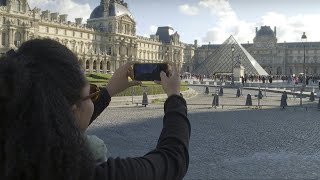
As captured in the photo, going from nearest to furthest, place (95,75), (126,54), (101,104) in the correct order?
1. (101,104)
2. (95,75)
3. (126,54)

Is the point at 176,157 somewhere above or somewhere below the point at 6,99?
below

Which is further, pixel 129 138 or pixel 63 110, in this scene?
pixel 129 138

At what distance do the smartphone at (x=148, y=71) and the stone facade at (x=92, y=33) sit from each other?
206 ft

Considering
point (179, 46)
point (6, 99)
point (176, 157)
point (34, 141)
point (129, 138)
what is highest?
point (179, 46)

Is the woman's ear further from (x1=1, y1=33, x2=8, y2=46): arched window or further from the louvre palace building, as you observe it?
(x1=1, y1=33, x2=8, y2=46): arched window

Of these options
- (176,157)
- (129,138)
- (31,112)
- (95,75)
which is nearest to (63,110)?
(31,112)

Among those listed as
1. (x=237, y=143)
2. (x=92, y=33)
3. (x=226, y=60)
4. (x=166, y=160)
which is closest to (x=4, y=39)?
(x=92, y=33)

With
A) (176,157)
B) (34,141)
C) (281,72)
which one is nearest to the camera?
(34,141)

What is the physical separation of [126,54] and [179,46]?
3039 cm

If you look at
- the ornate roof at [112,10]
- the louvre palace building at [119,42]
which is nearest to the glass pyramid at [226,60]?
the louvre palace building at [119,42]

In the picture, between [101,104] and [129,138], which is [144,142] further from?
[101,104]

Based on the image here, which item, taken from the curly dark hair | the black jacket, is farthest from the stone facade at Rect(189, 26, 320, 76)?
the curly dark hair

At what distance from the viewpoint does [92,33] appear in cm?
8762

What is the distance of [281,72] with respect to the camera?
13475 centimetres
